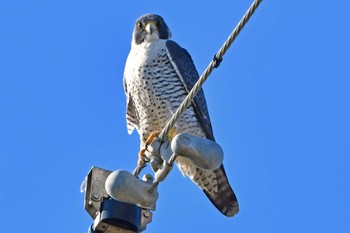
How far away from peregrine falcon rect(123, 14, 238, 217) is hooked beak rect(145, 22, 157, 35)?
29 cm

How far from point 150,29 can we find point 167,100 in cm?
129

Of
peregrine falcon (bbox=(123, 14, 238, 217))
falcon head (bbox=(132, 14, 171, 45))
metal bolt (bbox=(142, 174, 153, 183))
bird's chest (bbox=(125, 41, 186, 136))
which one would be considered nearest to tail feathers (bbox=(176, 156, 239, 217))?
peregrine falcon (bbox=(123, 14, 238, 217))

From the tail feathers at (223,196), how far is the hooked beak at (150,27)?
75.0 inches

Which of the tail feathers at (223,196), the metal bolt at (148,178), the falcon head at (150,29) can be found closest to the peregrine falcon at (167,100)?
the tail feathers at (223,196)

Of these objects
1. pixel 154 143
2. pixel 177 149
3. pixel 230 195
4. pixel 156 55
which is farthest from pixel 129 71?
pixel 177 149

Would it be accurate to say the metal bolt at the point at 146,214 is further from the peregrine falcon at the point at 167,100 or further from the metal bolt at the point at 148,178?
the peregrine falcon at the point at 167,100

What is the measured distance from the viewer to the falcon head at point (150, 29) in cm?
1002

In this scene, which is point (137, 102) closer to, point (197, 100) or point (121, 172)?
point (197, 100)

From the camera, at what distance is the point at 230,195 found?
869 centimetres

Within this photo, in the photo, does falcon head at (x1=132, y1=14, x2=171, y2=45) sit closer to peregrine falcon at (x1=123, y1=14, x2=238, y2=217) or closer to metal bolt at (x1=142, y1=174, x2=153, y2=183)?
peregrine falcon at (x1=123, y1=14, x2=238, y2=217)

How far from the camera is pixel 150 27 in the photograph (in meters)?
10.1

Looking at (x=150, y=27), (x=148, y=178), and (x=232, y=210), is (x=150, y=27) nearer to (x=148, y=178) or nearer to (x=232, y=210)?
(x=232, y=210)

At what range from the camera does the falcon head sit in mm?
10023

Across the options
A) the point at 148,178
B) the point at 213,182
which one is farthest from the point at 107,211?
the point at 213,182
